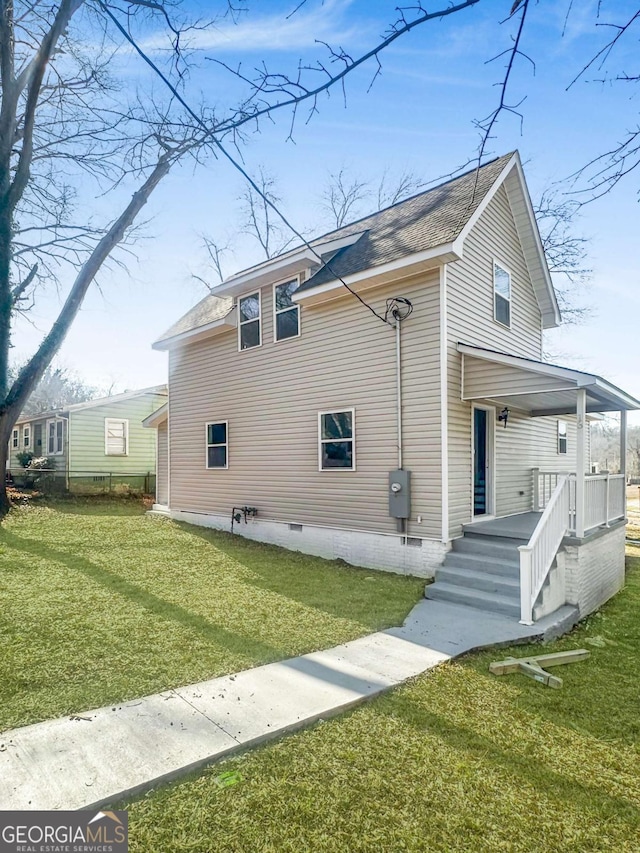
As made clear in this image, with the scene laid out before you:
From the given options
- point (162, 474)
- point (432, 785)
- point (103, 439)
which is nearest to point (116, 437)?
point (103, 439)

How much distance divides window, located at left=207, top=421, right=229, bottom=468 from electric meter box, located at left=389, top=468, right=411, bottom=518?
4.75m

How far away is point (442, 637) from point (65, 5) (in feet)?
42.8

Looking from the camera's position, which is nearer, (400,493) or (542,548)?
(542,548)

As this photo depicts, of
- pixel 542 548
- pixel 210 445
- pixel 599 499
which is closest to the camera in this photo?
pixel 542 548

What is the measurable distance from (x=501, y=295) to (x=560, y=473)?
386 cm

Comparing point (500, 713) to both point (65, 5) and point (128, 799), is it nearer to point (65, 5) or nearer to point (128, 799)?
point (128, 799)

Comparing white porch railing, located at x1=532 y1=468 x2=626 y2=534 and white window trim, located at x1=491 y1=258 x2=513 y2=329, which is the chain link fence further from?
white porch railing, located at x1=532 y1=468 x2=626 y2=534

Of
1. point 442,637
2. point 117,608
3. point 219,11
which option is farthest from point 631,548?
point 219,11

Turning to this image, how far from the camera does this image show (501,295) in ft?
31.1

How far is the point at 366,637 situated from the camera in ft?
16.7

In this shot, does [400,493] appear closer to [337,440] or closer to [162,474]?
[337,440]

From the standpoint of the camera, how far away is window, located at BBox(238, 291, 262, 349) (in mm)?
10633

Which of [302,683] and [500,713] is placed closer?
[500,713]

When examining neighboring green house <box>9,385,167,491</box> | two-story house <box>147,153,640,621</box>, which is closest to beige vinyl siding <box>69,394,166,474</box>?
neighboring green house <box>9,385,167,491</box>
